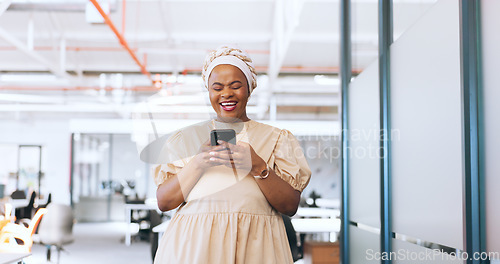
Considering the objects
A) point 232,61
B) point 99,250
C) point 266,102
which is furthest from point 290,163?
point 266,102

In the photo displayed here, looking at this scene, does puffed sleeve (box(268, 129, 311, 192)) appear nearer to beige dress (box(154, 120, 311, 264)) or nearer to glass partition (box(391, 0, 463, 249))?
beige dress (box(154, 120, 311, 264))

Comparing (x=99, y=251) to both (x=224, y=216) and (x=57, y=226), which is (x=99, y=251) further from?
(x=224, y=216)

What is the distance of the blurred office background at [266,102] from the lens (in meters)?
1.94

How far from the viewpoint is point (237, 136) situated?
4.64 ft

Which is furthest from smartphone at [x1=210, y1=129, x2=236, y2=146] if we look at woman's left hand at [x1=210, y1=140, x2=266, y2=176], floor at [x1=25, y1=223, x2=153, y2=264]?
floor at [x1=25, y1=223, x2=153, y2=264]

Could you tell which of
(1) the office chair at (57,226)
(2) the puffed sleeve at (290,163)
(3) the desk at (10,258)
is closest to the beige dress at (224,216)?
(2) the puffed sleeve at (290,163)

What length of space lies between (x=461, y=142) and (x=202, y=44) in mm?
7879

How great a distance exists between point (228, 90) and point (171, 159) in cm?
24

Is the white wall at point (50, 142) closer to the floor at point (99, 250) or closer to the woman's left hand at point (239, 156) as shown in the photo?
the floor at point (99, 250)

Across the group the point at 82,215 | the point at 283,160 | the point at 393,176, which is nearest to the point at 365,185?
the point at 393,176

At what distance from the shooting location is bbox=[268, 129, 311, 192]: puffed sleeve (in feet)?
4.50

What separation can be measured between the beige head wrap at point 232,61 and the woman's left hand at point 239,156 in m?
0.20

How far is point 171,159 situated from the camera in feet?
4.49

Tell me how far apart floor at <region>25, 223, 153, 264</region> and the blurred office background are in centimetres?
5
